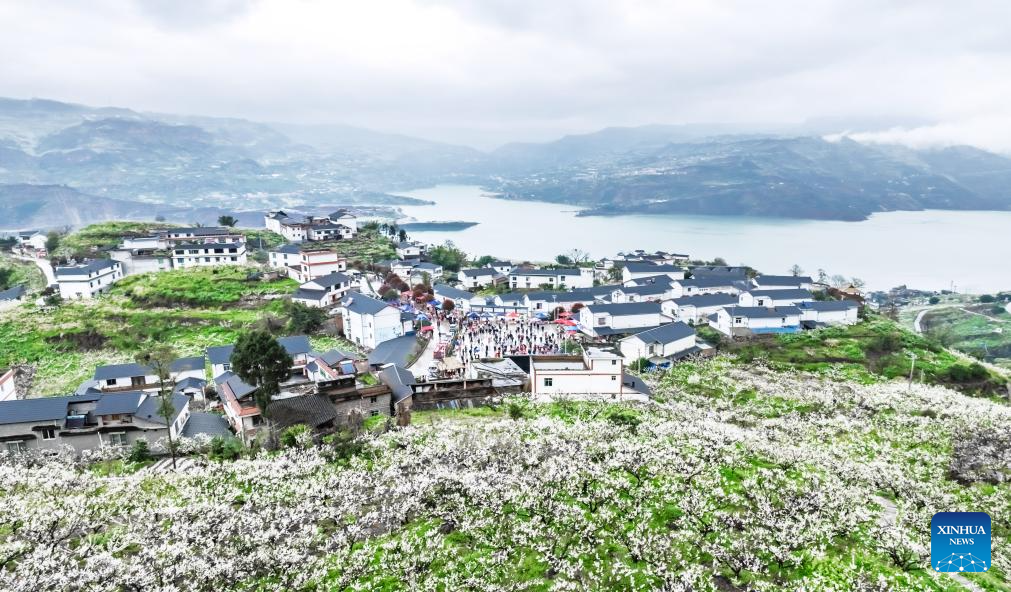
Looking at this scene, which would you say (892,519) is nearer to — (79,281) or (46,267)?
(79,281)

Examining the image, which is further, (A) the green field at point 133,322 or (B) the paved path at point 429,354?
(A) the green field at point 133,322

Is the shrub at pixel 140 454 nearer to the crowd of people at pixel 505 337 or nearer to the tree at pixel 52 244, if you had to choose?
the crowd of people at pixel 505 337

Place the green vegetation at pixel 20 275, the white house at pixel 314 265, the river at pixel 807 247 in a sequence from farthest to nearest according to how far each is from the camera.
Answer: the river at pixel 807 247
the green vegetation at pixel 20 275
the white house at pixel 314 265

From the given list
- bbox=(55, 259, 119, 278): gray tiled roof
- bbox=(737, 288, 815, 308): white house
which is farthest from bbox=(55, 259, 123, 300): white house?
bbox=(737, 288, 815, 308): white house

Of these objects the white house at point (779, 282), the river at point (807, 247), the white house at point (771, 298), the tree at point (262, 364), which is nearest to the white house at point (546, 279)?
the white house at point (771, 298)

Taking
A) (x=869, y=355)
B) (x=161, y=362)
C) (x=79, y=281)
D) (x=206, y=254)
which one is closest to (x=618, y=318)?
(x=869, y=355)

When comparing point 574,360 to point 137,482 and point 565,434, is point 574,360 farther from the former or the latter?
point 137,482

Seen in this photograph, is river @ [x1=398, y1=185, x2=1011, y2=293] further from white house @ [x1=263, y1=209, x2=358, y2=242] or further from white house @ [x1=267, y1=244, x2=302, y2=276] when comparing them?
white house @ [x1=267, y1=244, x2=302, y2=276]

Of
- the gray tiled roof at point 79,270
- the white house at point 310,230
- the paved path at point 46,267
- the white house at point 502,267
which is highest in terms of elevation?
the white house at point 310,230
